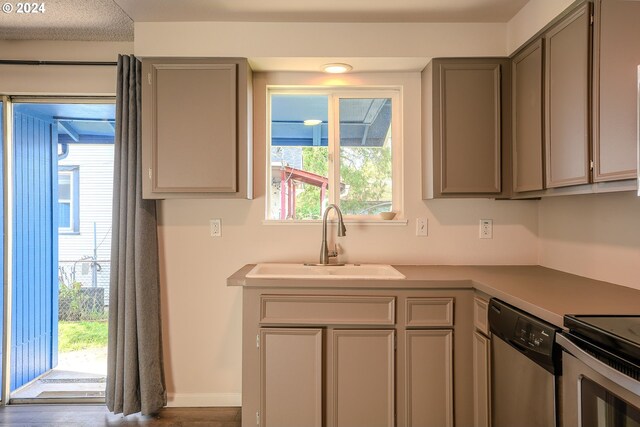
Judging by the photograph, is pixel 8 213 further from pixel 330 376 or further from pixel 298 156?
pixel 330 376

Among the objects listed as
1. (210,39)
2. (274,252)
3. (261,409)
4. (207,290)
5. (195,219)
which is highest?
(210,39)

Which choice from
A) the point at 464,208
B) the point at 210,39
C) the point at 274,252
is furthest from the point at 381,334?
the point at 210,39

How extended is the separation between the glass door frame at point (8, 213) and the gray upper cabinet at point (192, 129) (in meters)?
0.58

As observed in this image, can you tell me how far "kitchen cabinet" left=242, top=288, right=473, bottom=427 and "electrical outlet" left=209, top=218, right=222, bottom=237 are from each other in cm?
69

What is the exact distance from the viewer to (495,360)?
5.48 ft

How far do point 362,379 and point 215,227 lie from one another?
1.32 meters

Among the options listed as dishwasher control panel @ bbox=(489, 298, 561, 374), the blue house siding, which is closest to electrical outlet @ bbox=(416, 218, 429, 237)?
dishwasher control panel @ bbox=(489, 298, 561, 374)

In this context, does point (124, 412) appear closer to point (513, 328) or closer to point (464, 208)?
point (513, 328)

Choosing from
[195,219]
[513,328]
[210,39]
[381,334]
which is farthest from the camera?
[195,219]

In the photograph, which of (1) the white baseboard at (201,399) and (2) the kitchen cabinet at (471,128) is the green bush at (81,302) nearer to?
(1) the white baseboard at (201,399)

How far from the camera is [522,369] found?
1.45m

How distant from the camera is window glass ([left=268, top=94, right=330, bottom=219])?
2.62 m

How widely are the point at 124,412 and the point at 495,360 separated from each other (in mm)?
2136

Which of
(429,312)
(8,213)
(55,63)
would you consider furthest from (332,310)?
(55,63)
